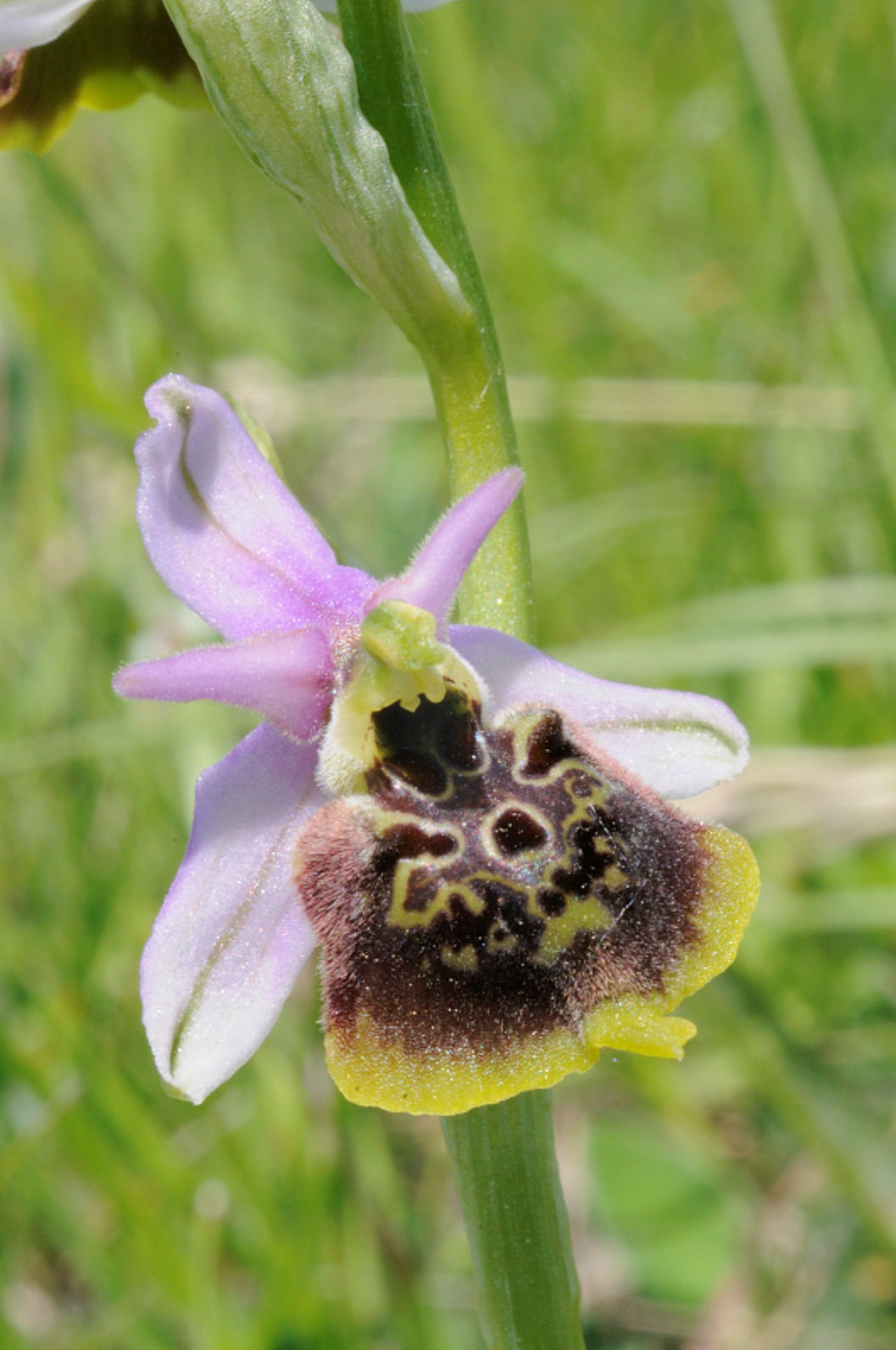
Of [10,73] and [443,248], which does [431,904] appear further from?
[10,73]

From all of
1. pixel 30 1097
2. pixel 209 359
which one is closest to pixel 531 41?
pixel 209 359

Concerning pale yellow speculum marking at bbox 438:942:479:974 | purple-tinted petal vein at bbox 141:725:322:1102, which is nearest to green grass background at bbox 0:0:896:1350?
purple-tinted petal vein at bbox 141:725:322:1102

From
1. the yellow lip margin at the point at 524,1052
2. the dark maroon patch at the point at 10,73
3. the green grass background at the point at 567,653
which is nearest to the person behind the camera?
the yellow lip margin at the point at 524,1052

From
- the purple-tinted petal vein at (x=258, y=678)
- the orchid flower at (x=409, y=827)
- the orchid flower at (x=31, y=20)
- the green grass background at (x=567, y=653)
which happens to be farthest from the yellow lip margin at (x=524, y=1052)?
the orchid flower at (x=31, y=20)

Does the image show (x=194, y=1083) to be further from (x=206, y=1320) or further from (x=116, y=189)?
(x=116, y=189)

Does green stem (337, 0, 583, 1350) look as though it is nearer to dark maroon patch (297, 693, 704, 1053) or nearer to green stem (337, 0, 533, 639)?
green stem (337, 0, 533, 639)

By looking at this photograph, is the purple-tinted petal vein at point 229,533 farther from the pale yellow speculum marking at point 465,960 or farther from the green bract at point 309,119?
the pale yellow speculum marking at point 465,960

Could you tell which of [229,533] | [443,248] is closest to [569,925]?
[229,533]
